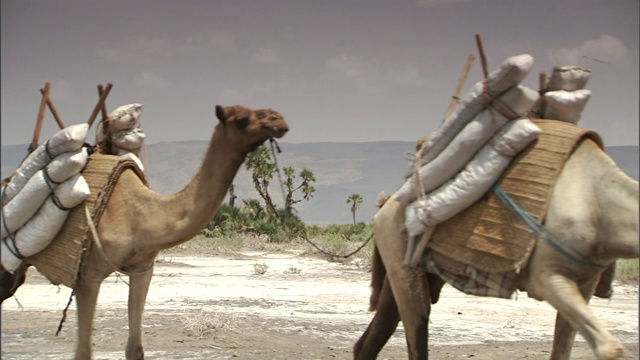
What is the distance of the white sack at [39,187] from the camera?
775 cm

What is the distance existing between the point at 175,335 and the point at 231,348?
1020 mm

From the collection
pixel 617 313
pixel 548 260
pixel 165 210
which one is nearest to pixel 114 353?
pixel 165 210

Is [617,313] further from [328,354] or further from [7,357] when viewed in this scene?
[7,357]

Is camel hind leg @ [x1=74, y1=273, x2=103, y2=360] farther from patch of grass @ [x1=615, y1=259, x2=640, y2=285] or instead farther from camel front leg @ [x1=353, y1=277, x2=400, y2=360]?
patch of grass @ [x1=615, y1=259, x2=640, y2=285]

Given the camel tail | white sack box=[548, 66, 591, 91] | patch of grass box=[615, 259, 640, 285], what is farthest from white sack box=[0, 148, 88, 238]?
patch of grass box=[615, 259, 640, 285]

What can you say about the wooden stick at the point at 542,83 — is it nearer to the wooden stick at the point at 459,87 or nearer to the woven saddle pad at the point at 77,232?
the wooden stick at the point at 459,87

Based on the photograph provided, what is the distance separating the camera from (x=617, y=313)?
14406 mm

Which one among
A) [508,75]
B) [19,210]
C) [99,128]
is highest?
[508,75]

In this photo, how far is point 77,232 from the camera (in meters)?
7.68

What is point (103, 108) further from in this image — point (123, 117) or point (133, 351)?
point (133, 351)

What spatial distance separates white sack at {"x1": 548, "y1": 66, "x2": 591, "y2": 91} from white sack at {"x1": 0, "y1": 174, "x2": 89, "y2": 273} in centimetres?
437

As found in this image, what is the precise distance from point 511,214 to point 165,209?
3210 mm

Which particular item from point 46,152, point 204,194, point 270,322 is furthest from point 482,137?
point 270,322

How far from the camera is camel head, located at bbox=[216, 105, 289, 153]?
22.9 feet
